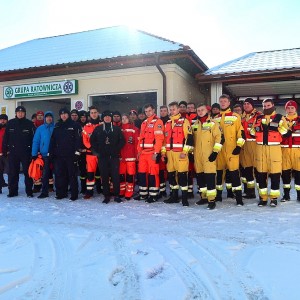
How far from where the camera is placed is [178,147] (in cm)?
580

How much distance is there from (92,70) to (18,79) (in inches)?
119

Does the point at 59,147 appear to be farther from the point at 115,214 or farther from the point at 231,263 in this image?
the point at 231,263

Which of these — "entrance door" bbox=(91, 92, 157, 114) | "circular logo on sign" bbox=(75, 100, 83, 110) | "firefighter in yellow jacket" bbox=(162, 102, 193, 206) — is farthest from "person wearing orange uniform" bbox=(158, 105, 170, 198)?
"entrance door" bbox=(91, 92, 157, 114)

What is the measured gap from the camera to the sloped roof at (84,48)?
9.31 meters

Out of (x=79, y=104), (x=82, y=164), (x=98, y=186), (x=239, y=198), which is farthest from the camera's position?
(x=79, y=104)

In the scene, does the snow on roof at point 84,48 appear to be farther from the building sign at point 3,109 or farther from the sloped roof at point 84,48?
the building sign at point 3,109

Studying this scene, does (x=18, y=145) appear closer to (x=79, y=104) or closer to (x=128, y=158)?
(x=128, y=158)

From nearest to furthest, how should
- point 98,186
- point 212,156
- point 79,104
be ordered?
point 212,156 → point 98,186 → point 79,104

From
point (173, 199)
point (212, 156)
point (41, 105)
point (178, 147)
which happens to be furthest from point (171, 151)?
point (41, 105)

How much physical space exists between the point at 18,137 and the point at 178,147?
3.56m

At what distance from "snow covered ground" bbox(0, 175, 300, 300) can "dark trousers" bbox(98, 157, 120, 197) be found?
0.76 meters

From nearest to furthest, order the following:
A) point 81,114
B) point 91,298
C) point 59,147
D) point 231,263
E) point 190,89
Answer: point 91,298, point 231,263, point 59,147, point 81,114, point 190,89

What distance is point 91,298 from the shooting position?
2.46 metres

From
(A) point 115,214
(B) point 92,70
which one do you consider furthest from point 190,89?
(A) point 115,214
